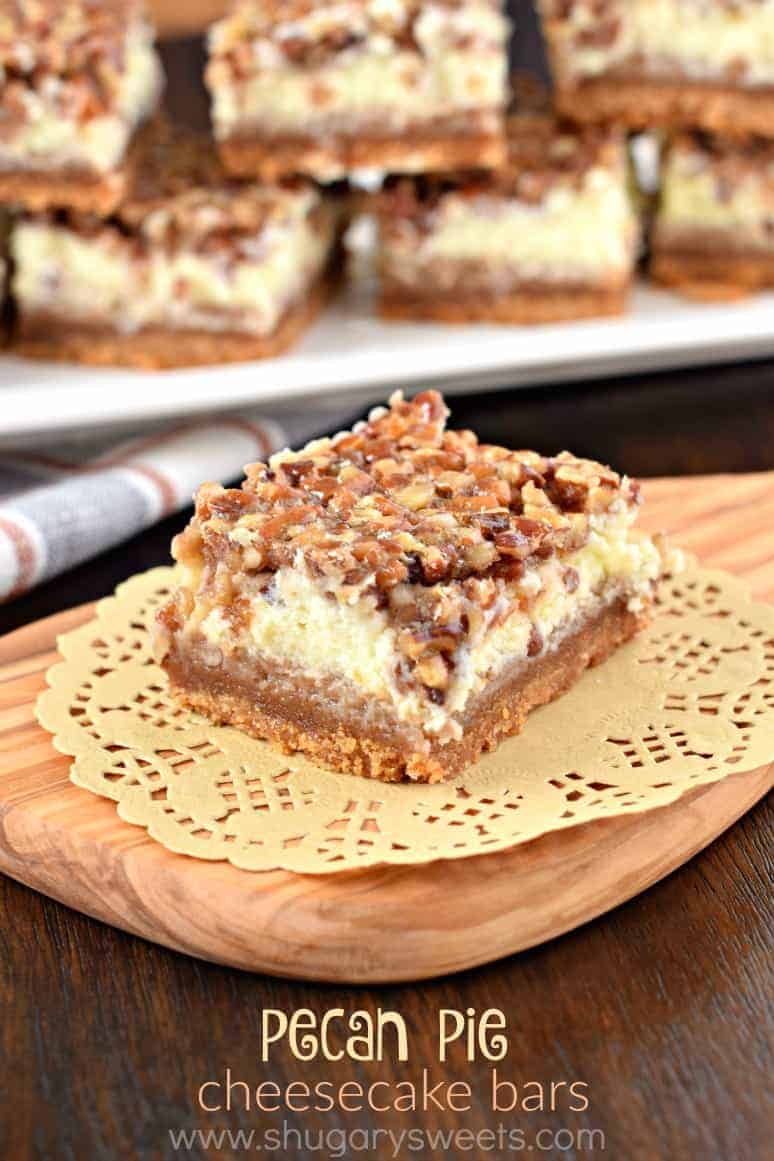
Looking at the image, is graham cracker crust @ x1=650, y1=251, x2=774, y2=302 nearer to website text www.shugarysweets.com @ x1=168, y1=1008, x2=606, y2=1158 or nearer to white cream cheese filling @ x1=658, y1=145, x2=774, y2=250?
white cream cheese filling @ x1=658, y1=145, x2=774, y2=250

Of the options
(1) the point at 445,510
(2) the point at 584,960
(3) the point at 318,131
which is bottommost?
(2) the point at 584,960

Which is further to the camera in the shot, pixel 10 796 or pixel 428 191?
pixel 428 191

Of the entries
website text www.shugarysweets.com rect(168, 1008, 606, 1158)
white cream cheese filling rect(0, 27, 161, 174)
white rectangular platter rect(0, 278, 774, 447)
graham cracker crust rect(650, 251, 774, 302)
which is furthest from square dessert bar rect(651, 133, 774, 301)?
website text www.shugarysweets.com rect(168, 1008, 606, 1158)

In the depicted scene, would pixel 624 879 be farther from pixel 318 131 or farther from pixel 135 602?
pixel 318 131

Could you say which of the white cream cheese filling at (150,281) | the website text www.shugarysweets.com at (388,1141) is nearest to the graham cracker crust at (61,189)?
the white cream cheese filling at (150,281)

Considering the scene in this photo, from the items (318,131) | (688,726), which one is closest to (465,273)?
(318,131)

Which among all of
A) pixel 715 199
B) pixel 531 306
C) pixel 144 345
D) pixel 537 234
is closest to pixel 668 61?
pixel 715 199
